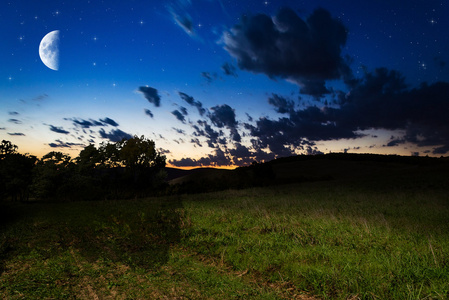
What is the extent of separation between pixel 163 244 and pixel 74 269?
3497 mm

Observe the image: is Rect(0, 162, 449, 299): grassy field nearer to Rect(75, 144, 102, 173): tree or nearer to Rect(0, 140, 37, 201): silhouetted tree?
Rect(0, 140, 37, 201): silhouetted tree

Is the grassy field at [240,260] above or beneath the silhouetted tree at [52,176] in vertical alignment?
beneath

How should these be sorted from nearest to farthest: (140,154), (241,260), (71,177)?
(241,260), (71,177), (140,154)

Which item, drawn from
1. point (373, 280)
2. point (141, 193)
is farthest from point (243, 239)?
point (141, 193)

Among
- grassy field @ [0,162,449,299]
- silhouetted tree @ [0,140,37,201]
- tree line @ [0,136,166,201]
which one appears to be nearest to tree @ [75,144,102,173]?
tree line @ [0,136,166,201]

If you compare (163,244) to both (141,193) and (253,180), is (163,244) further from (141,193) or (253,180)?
(253,180)

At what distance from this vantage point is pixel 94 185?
40344 millimetres

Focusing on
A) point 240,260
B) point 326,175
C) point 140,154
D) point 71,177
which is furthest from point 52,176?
point 326,175

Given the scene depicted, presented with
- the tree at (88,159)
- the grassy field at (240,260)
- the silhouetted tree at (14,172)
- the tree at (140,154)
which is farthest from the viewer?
the tree at (140,154)

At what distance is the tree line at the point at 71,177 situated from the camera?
33.8 metres

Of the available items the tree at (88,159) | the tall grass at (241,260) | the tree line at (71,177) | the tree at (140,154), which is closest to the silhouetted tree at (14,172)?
the tree line at (71,177)

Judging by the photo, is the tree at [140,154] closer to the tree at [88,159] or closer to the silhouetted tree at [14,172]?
the tree at [88,159]

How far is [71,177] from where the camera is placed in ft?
123

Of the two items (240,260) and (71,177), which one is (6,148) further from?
(240,260)
